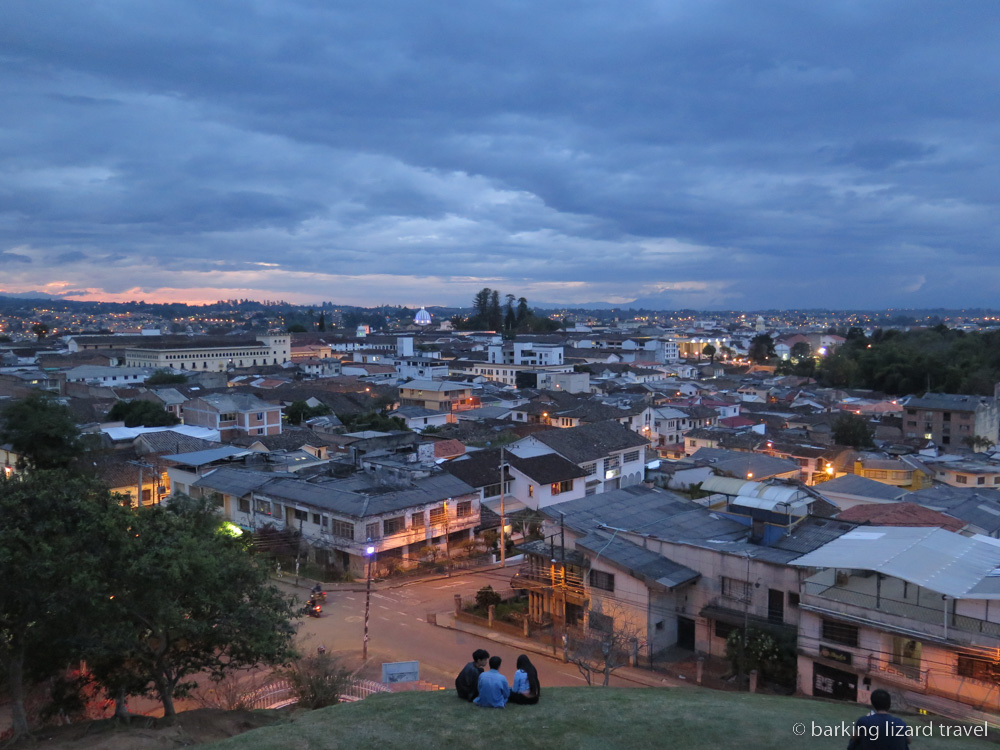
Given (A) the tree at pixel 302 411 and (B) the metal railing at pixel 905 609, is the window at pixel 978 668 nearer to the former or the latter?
(B) the metal railing at pixel 905 609

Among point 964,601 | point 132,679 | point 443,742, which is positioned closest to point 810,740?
point 443,742

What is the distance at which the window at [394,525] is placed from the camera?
809 inches

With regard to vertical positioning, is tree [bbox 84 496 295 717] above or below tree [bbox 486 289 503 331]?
below

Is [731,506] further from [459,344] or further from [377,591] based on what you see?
[459,344]

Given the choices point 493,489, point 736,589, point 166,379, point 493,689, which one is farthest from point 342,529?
point 166,379

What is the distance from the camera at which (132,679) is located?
909 centimetres

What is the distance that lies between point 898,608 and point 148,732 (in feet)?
38.2

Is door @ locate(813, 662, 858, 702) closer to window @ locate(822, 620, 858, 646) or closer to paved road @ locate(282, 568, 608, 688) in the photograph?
window @ locate(822, 620, 858, 646)

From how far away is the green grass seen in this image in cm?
732

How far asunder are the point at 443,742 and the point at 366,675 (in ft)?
24.0

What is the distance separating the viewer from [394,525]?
20.8m

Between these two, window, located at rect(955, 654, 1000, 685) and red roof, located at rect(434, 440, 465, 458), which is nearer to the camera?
window, located at rect(955, 654, 1000, 685)

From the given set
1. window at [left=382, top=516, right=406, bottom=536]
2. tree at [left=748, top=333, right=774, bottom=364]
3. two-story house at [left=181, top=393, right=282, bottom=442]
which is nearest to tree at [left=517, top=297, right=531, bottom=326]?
tree at [left=748, top=333, right=774, bottom=364]

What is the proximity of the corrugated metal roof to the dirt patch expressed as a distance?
9694mm
